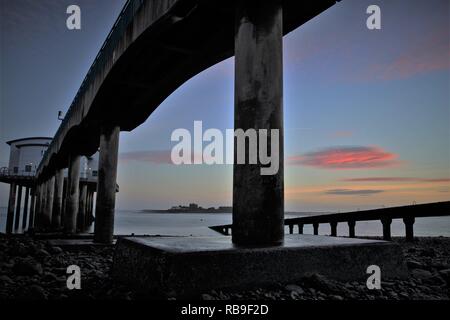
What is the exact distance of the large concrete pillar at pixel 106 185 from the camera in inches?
406

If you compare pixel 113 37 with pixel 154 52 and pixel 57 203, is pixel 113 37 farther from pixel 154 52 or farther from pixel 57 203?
pixel 57 203

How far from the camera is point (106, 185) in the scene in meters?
10.4

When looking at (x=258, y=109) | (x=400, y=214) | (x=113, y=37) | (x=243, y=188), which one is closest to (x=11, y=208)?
(x=113, y=37)

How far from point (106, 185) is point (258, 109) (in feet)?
25.7

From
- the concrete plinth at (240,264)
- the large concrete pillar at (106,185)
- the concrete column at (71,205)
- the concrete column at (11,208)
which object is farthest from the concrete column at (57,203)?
the concrete plinth at (240,264)

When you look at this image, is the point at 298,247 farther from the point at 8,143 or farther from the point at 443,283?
the point at 8,143

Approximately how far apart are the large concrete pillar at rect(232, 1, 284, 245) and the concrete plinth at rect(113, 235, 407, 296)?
16.8 inches

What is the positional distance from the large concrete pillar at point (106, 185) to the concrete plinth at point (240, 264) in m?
6.91

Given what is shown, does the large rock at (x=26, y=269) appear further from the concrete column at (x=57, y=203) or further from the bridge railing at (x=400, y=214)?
the concrete column at (x=57, y=203)

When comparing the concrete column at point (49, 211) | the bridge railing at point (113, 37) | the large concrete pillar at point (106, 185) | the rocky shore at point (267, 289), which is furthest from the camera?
the concrete column at point (49, 211)

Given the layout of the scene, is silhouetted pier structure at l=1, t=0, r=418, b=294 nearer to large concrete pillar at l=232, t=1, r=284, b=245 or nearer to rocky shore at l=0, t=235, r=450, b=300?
large concrete pillar at l=232, t=1, r=284, b=245
